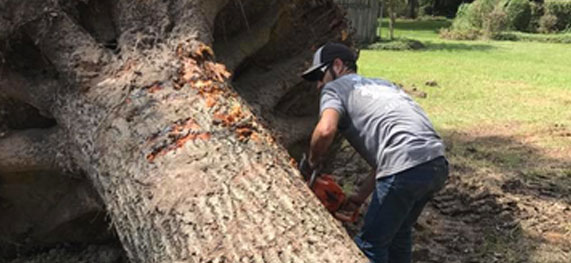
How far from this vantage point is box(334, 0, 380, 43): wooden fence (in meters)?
19.1

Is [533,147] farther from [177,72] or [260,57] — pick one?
[177,72]

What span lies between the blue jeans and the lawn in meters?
1.17

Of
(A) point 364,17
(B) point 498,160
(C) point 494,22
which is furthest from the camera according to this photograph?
(C) point 494,22

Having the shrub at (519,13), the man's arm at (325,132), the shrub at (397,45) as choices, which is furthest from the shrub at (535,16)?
the man's arm at (325,132)

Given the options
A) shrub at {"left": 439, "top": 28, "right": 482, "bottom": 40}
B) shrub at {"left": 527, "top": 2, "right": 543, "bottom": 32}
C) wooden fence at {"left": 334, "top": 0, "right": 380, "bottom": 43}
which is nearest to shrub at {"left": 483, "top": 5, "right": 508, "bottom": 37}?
shrub at {"left": 439, "top": 28, "right": 482, "bottom": 40}

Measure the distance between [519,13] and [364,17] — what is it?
12892 millimetres

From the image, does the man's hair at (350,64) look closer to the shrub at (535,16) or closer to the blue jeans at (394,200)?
the blue jeans at (394,200)

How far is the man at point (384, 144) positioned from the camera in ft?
10.9

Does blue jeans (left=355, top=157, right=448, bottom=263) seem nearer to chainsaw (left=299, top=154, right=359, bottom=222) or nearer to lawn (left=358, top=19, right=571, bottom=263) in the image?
chainsaw (left=299, top=154, right=359, bottom=222)

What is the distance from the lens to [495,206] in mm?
5254

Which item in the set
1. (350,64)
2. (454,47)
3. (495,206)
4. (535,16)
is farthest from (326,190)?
(535,16)

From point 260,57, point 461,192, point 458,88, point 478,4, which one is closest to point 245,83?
point 260,57

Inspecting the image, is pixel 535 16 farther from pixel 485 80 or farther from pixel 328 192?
pixel 328 192

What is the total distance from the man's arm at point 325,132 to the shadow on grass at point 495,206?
1644mm
